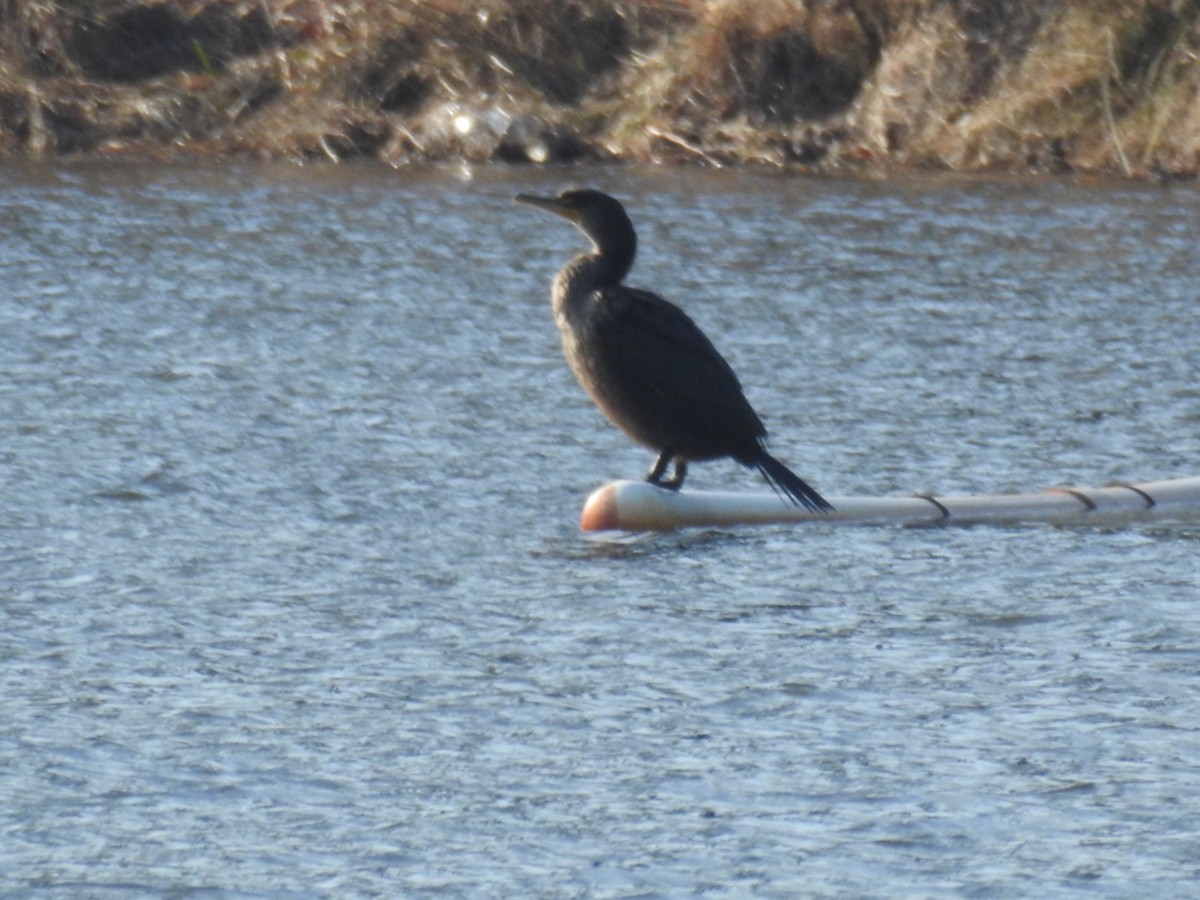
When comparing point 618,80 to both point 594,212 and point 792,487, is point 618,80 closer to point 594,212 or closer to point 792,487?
point 594,212

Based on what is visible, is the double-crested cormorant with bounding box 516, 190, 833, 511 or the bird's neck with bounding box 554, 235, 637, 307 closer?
the double-crested cormorant with bounding box 516, 190, 833, 511

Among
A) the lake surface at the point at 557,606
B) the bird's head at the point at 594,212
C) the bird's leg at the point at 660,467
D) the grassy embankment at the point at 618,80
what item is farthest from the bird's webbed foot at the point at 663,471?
the grassy embankment at the point at 618,80

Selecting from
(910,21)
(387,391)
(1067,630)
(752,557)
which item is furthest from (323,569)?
(910,21)

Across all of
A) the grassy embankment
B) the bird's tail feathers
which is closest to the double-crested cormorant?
the bird's tail feathers

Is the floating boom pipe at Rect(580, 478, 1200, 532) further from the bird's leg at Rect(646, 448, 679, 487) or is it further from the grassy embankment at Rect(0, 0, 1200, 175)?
the grassy embankment at Rect(0, 0, 1200, 175)

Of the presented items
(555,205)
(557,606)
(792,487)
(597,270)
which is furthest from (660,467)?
(557,606)

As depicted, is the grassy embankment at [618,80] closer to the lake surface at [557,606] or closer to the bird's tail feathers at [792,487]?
the lake surface at [557,606]

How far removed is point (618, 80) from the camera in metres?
16.6

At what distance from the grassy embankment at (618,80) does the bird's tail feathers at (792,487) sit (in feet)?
26.9

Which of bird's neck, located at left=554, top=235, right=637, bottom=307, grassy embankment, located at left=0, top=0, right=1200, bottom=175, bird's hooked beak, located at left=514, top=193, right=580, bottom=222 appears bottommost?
grassy embankment, located at left=0, top=0, right=1200, bottom=175

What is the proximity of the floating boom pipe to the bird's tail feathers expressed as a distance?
0.14 feet

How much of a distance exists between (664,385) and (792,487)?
0.43 meters

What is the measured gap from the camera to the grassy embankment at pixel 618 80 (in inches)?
570

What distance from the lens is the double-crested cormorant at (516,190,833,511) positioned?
621 centimetres
